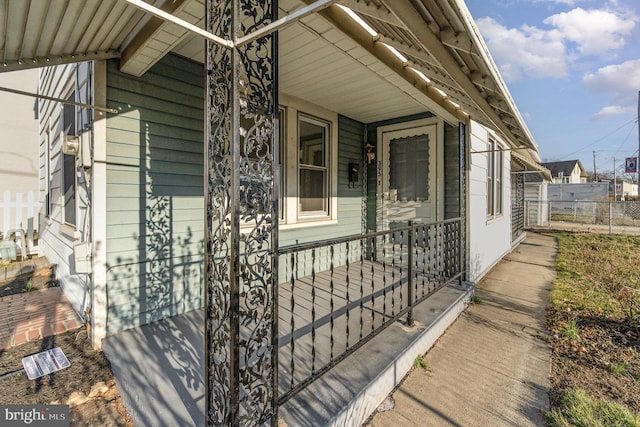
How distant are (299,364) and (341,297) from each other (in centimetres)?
141

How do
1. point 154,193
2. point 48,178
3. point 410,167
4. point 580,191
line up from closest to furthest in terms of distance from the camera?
point 154,193 < point 48,178 < point 410,167 < point 580,191

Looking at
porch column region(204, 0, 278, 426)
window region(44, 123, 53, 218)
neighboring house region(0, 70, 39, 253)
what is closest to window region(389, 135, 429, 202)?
porch column region(204, 0, 278, 426)

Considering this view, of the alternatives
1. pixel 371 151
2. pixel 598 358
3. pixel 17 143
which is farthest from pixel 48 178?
pixel 598 358

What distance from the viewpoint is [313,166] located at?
4.38 metres

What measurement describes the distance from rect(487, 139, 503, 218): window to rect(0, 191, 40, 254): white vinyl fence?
8.50 meters

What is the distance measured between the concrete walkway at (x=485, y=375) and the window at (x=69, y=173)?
379 cm

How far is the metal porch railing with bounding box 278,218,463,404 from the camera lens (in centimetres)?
190

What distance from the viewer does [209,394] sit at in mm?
1404

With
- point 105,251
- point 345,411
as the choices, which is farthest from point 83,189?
point 345,411

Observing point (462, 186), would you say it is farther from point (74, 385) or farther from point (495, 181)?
point (74, 385)

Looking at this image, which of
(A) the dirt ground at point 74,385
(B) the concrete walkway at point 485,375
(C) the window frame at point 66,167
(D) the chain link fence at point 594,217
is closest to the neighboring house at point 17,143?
(C) the window frame at point 66,167

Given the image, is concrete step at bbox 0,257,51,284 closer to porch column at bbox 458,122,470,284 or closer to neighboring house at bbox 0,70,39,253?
neighboring house at bbox 0,70,39,253

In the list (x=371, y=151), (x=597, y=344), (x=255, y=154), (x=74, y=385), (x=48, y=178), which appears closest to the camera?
(x=255, y=154)

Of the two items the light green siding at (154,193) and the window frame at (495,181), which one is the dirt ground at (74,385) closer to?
the light green siding at (154,193)
